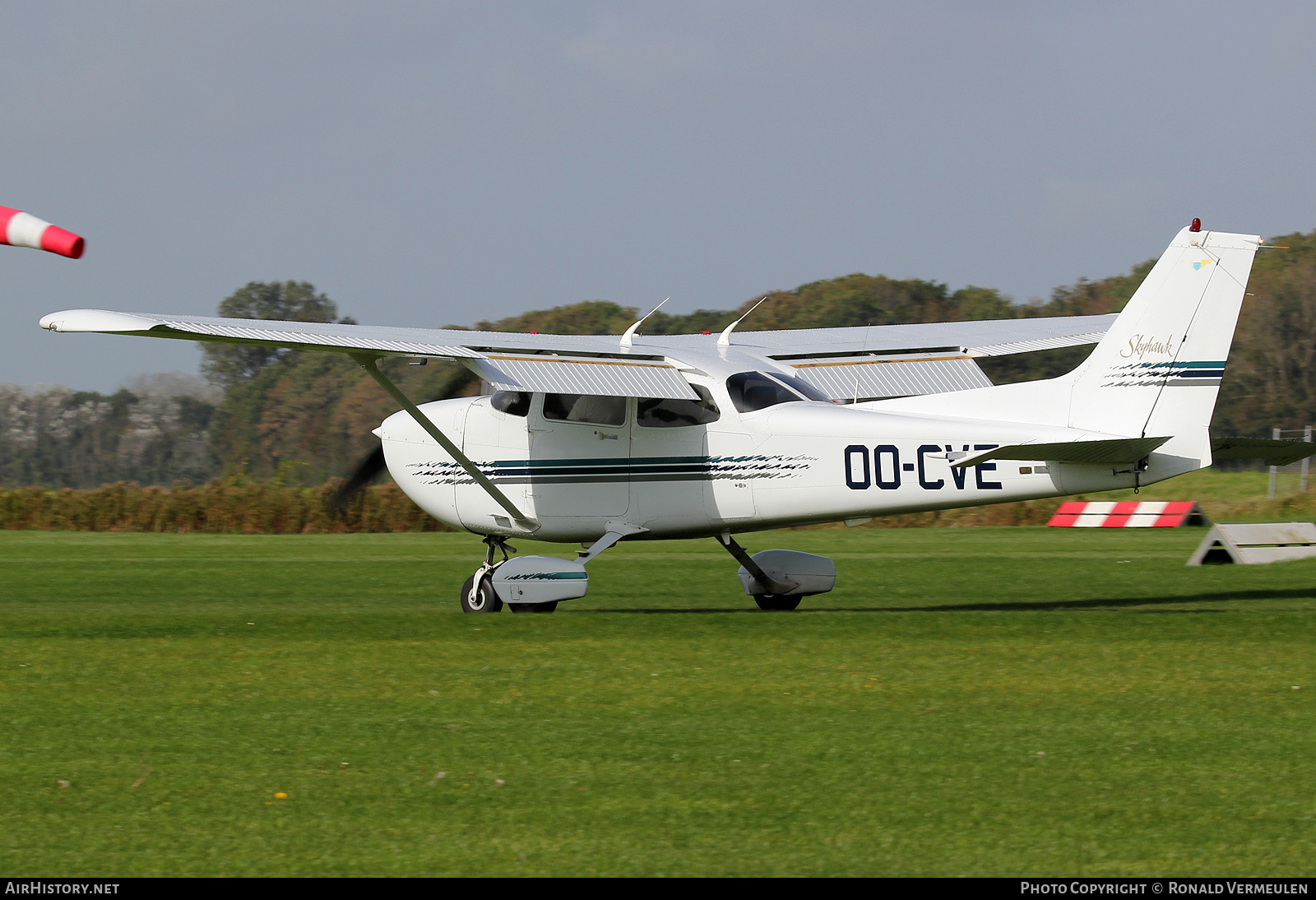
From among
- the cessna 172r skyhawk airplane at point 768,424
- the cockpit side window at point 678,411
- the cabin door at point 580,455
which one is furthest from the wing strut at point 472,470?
the cockpit side window at point 678,411

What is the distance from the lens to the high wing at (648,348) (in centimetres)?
1065

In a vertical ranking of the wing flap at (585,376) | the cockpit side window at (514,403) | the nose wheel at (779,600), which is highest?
the wing flap at (585,376)

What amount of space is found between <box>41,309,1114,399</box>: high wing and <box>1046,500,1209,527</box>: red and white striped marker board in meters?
13.1

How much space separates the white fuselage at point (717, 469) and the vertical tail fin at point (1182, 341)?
367 millimetres

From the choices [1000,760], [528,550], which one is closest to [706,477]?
[1000,760]

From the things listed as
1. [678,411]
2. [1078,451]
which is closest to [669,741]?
[1078,451]

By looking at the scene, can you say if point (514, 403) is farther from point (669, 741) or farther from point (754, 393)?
point (669, 741)

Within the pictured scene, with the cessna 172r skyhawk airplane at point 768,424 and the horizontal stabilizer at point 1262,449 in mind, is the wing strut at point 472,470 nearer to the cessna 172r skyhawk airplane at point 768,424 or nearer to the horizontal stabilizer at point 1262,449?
the cessna 172r skyhawk airplane at point 768,424

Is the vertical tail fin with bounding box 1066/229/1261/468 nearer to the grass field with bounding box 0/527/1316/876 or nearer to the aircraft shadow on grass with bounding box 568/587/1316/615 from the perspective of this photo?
the grass field with bounding box 0/527/1316/876

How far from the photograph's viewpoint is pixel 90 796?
17.7 feet

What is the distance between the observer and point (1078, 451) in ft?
33.2

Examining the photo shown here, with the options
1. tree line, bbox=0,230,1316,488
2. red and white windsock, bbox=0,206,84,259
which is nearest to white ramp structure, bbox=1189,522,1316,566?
red and white windsock, bbox=0,206,84,259

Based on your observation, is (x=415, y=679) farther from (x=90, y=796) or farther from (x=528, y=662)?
(x=90, y=796)

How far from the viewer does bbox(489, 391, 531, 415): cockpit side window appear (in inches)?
493
